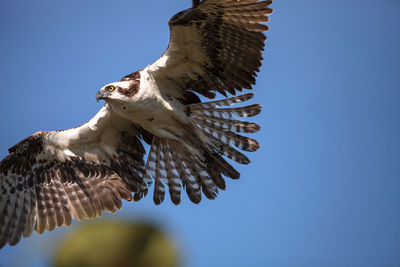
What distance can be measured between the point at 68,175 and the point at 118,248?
3.97 m

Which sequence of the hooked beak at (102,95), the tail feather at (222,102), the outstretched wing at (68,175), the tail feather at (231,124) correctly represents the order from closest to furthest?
1. the hooked beak at (102,95)
2. the tail feather at (222,102)
3. the tail feather at (231,124)
4. the outstretched wing at (68,175)

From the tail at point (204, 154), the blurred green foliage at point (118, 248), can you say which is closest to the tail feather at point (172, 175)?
the tail at point (204, 154)

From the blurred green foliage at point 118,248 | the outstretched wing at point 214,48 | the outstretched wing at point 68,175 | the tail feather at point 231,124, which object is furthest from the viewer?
the outstretched wing at point 68,175

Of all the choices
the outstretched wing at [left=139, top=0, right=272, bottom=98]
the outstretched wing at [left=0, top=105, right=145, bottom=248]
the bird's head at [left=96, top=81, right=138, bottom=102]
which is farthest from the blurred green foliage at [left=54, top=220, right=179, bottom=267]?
the outstretched wing at [left=0, top=105, right=145, bottom=248]

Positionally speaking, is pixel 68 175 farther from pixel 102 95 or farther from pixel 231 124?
pixel 231 124

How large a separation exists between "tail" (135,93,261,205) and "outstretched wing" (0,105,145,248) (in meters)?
0.33

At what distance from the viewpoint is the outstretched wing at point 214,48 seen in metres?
6.79

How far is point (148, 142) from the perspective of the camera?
825 centimetres

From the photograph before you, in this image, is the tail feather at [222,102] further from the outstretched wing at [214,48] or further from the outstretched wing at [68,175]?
the outstretched wing at [68,175]

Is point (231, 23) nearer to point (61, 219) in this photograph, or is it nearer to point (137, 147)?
point (137, 147)

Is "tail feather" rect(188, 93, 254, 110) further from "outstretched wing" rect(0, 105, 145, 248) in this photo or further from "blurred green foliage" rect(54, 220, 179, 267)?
"blurred green foliage" rect(54, 220, 179, 267)

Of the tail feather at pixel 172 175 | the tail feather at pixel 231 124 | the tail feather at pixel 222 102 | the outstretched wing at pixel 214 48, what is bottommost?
the tail feather at pixel 172 175

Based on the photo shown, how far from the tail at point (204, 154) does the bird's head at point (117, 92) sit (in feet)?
3.40

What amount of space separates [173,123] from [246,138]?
111 centimetres
